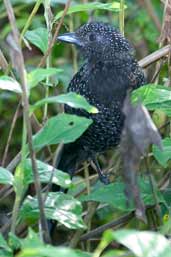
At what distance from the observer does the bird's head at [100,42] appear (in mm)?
3293

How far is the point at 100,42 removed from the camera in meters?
3.33

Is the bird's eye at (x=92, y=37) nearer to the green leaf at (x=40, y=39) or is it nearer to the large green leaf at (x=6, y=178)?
the green leaf at (x=40, y=39)

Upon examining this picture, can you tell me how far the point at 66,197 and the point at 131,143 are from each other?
60 centimetres

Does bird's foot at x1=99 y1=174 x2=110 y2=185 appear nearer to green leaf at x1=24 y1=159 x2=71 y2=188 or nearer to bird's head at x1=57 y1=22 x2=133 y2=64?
bird's head at x1=57 y1=22 x2=133 y2=64

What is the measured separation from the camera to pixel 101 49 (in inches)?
131

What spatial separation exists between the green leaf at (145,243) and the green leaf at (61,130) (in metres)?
0.61

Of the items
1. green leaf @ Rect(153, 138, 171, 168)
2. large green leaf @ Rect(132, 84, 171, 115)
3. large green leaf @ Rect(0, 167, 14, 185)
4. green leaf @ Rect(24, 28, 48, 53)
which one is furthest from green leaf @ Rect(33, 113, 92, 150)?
green leaf @ Rect(24, 28, 48, 53)

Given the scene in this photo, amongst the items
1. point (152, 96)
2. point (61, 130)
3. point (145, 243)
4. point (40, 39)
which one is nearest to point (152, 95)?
point (152, 96)

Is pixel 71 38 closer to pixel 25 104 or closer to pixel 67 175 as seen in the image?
pixel 67 175

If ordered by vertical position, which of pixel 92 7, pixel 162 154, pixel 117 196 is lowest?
pixel 117 196

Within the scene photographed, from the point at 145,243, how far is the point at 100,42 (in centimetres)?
189

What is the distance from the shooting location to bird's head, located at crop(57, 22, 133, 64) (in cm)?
329

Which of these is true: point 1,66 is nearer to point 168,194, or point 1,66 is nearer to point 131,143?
point 168,194

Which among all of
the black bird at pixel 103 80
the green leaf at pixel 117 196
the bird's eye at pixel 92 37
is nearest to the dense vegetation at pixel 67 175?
the green leaf at pixel 117 196
